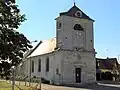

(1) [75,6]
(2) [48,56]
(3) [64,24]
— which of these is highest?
(1) [75,6]

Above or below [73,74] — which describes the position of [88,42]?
above

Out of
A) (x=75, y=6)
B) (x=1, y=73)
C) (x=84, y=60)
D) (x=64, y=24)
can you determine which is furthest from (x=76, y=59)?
(x=1, y=73)

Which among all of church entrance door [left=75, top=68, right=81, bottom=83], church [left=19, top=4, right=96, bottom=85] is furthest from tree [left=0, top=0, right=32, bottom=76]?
church entrance door [left=75, top=68, right=81, bottom=83]

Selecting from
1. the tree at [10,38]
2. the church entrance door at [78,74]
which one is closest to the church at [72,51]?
the church entrance door at [78,74]

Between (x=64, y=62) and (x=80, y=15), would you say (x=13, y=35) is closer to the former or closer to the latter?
(x=64, y=62)

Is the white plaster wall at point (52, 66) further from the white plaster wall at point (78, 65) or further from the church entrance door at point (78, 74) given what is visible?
the church entrance door at point (78, 74)

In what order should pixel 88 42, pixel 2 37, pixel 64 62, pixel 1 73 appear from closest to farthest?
pixel 2 37 < pixel 1 73 < pixel 64 62 < pixel 88 42

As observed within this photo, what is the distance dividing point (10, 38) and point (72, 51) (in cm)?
3518

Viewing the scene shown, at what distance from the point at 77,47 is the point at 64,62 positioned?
13.3 ft

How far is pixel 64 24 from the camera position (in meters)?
50.3

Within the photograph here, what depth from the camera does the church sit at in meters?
49.7

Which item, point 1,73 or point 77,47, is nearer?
point 1,73

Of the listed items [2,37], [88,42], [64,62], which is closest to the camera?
[2,37]

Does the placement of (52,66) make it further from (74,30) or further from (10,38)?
(10,38)
